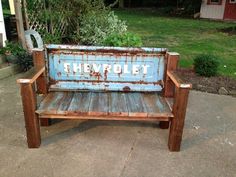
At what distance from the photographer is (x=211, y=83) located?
4.93 m

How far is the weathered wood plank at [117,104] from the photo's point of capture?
8.43ft

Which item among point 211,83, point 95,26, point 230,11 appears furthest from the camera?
point 230,11

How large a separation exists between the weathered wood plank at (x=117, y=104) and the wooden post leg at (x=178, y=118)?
0.47 meters

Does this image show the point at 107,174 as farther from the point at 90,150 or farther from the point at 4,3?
the point at 4,3

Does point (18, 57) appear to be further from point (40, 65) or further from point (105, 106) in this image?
point (105, 106)

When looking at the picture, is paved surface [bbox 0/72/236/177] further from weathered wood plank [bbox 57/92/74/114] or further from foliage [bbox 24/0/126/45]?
foliage [bbox 24/0/126/45]

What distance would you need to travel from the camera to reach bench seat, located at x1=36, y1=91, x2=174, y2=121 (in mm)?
2555

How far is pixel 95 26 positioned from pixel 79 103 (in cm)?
448

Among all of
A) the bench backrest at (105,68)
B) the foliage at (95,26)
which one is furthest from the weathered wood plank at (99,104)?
the foliage at (95,26)

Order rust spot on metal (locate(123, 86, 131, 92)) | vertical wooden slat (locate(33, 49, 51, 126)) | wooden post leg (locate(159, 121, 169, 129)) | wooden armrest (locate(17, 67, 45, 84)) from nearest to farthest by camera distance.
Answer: wooden armrest (locate(17, 67, 45, 84)) < vertical wooden slat (locate(33, 49, 51, 126)) < rust spot on metal (locate(123, 86, 131, 92)) < wooden post leg (locate(159, 121, 169, 129))

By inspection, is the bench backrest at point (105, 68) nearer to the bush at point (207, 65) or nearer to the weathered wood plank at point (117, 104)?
the weathered wood plank at point (117, 104)

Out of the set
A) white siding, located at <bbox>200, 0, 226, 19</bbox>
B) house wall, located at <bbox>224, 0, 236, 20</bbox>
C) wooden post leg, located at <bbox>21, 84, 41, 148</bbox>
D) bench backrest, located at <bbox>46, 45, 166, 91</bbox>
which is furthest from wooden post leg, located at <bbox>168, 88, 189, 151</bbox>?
white siding, located at <bbox>200, 0, 226, 19</bbox>

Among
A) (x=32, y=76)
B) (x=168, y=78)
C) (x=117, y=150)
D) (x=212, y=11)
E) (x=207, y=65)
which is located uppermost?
(x=212, y=11)

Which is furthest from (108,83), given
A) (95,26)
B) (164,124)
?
(95,26)
